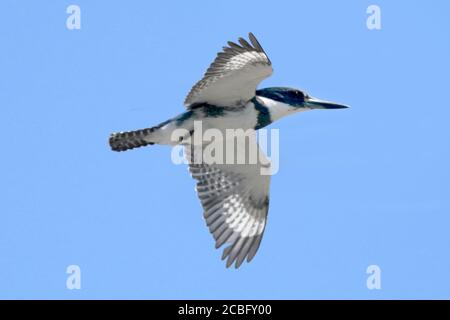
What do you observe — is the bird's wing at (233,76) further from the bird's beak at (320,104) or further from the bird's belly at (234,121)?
the bird's beak at (320,104)

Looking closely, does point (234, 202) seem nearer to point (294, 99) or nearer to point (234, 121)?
point (234, 121)

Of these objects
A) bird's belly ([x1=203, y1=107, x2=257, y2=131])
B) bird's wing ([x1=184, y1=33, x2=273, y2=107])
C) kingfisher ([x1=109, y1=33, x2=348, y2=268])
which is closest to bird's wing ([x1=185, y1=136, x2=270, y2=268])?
kingfisher ([x1=109, y1=33, x2=348, y2=268])

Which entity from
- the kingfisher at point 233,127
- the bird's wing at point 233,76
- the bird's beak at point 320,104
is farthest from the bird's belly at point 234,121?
the bird's beak at point 320,104

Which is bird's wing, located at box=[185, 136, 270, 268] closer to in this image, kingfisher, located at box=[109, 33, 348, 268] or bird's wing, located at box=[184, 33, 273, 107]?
kingfisher, located at box=[109, 33, 348, 268]

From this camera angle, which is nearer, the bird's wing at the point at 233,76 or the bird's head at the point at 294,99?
the bird's wing at the point at 233,76
